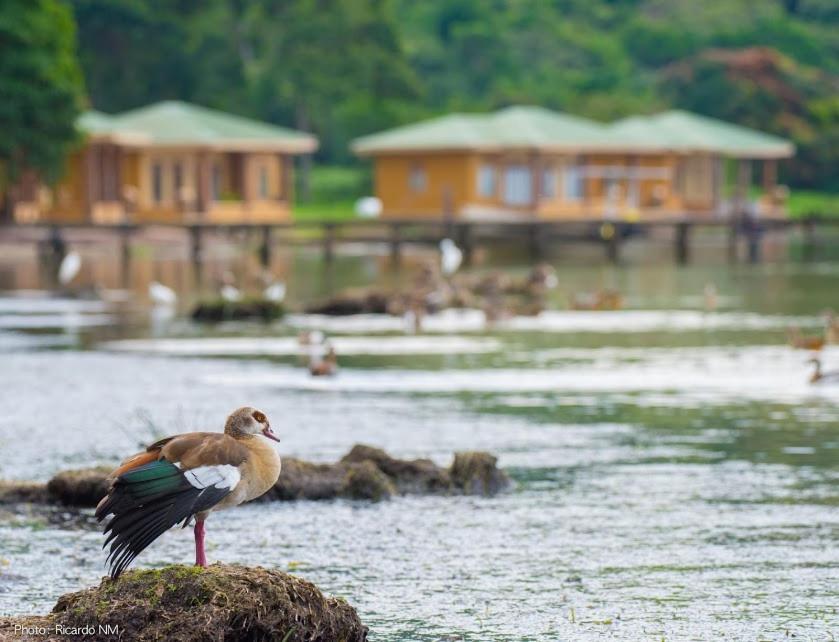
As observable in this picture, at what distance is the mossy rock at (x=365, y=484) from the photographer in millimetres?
17219

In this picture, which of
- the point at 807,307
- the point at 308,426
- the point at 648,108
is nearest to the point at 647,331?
the point at 807,307

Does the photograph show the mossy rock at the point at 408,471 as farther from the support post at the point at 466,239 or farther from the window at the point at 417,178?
the window at the point at 417,178

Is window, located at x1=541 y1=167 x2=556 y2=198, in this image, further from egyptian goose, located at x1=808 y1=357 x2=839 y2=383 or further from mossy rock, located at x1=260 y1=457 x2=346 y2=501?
mossy rock, located at x1=260 y1=457 x2=346 y2=501

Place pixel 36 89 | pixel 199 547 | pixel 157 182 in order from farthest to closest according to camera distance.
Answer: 1. pixel 157 182
2. pixel 36 89
3. pixel 199 547

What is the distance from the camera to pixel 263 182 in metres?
81.4

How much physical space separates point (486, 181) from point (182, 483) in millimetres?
69325

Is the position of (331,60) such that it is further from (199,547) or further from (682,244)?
(199,547)

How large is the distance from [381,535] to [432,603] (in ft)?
7.76

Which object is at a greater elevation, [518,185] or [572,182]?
[572,182]

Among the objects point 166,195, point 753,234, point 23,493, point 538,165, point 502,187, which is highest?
point 538,165

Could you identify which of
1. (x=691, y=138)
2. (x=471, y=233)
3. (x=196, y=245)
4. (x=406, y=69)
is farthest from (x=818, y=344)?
(x=406, y=69)

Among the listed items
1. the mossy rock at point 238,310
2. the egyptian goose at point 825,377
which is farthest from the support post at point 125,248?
the egyptian goose at point 825,377

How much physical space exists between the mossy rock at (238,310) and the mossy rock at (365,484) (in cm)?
2042

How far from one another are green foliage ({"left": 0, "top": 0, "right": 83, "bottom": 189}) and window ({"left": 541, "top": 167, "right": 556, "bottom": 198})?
23065 millimetres
